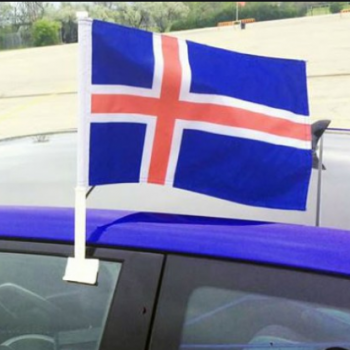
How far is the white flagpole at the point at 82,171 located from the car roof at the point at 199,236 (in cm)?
7

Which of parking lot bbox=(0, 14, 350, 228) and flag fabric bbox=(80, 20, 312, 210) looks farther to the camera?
parking lot bbox=(0, 14, 350, 228)

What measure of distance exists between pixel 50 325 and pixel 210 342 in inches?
18.1

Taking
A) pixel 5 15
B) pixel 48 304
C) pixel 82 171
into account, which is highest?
pixel 5 15

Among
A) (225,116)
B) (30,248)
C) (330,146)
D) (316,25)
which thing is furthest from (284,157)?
(316,25)

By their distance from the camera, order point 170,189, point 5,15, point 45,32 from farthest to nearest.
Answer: point 45,32 < point 5,15 < point 170,189

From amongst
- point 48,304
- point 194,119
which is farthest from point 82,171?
point 48,304

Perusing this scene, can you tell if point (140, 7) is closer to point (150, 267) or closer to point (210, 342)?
point (150, 267)

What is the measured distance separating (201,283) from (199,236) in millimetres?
124

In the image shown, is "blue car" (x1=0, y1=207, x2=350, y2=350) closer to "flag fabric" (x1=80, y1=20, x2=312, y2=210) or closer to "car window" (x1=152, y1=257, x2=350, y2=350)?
"car window" (x1=152, y1=257, x2=350, y2=350)

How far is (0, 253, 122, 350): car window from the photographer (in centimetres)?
156

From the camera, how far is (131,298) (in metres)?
1.47

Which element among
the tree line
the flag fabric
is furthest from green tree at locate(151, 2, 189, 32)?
the flag fabric

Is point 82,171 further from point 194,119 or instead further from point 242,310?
point 242,310

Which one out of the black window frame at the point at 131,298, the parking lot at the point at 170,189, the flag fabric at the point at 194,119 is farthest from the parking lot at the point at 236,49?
the black window frame at the point at 131,298
